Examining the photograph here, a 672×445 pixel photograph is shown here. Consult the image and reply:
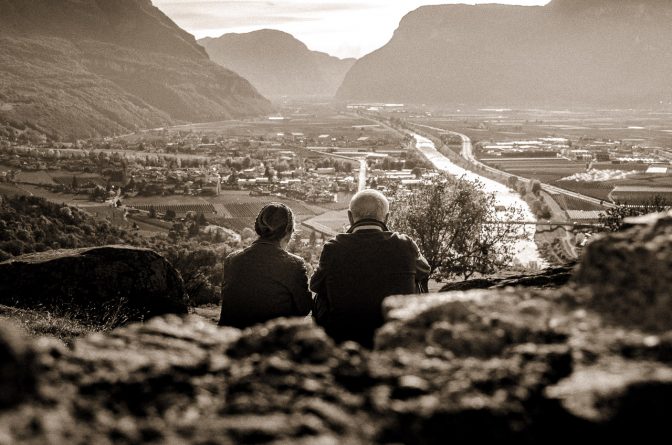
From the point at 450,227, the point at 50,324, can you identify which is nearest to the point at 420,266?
the point at 50,324

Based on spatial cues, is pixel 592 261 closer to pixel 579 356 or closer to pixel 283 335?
pixel 579 356

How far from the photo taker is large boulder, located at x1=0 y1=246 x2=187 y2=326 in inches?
346

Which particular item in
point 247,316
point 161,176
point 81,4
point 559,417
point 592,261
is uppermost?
point 81,4

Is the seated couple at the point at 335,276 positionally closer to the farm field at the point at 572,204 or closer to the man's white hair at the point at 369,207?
the man's white hair at the point at 369,207

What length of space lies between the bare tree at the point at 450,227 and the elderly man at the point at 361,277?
10036 millimetres

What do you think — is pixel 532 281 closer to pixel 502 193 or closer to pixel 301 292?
pixel 301 292

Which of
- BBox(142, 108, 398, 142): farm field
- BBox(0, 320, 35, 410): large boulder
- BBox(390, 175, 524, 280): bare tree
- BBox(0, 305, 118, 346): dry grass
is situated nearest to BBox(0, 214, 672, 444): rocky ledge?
BBox(0, 320, 35, 410): large boulder

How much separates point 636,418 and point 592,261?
677 millimetres

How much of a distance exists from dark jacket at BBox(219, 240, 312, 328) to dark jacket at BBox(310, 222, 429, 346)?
19.5 inches

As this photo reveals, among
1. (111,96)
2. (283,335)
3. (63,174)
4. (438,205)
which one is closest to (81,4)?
(111,96)

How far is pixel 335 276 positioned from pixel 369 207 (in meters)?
0.72

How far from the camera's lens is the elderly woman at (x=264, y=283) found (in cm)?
545

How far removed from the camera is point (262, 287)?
5492 millimetres

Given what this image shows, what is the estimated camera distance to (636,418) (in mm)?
1814
